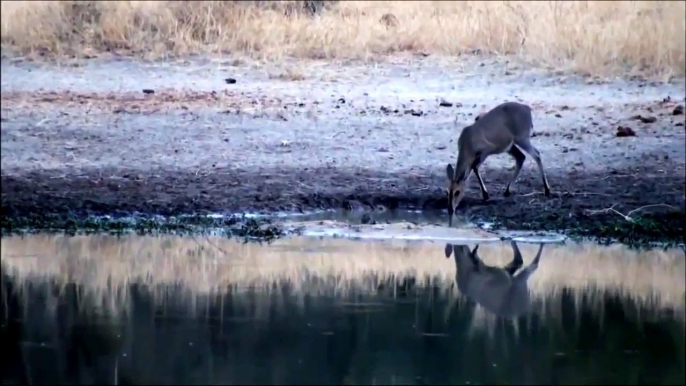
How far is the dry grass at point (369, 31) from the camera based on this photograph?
15.2m

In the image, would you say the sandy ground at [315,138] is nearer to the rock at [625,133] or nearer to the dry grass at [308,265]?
the rock at [625,133]

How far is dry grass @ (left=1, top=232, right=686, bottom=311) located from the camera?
8.48 m

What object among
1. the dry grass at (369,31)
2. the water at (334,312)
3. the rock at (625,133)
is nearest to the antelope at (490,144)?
the water at (334,312)

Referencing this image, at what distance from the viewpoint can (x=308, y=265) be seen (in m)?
9.12

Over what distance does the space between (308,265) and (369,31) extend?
278 inches

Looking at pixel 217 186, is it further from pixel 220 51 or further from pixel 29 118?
pixel 220 51

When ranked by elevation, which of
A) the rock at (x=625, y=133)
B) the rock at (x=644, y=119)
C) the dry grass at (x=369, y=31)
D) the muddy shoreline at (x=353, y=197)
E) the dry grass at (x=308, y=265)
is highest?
the dry grass at (x=369, y=31)

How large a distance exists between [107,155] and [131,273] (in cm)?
400

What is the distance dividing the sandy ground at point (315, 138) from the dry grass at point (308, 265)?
120cm

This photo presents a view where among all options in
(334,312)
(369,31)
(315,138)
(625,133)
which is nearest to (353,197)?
(315,138)

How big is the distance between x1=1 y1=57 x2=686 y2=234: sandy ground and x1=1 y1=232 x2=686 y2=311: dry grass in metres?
1.20

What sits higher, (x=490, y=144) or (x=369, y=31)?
(x=369, y=31)

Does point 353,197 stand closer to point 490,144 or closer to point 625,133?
point 490,144

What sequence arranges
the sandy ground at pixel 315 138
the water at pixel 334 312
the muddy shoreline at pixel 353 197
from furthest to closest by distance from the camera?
the sandy ground at pixel 315 138, the muddy shoreline at pixel 353 197, the water at pixel 334 312
